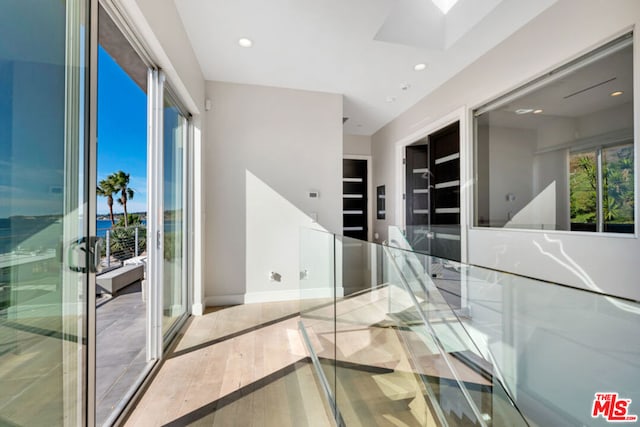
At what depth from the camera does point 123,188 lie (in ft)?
5.83

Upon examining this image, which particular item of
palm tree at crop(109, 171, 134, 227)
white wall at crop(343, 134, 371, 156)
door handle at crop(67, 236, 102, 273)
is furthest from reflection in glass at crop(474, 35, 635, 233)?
palm tree at crop(109, 171, 134, 227)

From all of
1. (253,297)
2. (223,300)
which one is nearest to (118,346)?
(223,300)

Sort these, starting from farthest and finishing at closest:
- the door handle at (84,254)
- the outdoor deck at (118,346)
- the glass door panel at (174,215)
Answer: the glass door panel at (174,215) → the outdoor deck at (118,346) → the door handle at (84,254)

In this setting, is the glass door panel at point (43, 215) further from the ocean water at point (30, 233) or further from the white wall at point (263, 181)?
the white wall at point (263, 181)

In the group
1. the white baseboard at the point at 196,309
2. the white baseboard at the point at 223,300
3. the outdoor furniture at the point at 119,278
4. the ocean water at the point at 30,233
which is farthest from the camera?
the white baseboard at the point at 223,300

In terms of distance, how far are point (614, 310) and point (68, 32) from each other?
1992 millimetres

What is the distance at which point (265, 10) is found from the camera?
2.23 m

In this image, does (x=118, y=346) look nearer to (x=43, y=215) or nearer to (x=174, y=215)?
(x=174, y=215)

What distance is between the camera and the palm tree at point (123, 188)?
1.71 meters

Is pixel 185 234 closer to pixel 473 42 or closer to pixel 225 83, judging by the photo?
pixel 225 83

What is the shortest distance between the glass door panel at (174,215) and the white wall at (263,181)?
52 centimetres

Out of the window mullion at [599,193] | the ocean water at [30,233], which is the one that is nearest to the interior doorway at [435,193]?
the window mullion at [599,193]

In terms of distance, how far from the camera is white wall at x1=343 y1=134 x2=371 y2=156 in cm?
572

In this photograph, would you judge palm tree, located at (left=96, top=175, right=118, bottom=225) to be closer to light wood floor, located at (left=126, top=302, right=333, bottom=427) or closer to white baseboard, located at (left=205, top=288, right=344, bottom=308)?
light wood floor, located at (left=126, top=302, right=333, bottom=427)
